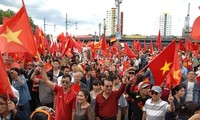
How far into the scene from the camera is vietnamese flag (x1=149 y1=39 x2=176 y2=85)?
5.04 meters

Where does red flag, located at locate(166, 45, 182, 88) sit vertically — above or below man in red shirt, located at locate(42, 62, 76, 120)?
above

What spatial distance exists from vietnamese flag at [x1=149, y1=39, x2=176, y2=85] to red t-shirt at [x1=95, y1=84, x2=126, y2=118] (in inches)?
22.9

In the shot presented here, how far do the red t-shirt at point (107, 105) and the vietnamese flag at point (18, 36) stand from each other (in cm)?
132

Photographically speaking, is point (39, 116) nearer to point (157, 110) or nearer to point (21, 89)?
point (157, 110)

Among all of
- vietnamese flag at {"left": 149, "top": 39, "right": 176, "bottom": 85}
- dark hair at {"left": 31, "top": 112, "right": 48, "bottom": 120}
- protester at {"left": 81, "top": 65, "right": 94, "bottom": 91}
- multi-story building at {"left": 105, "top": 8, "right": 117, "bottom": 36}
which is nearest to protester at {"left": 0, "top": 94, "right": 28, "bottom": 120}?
dark hair at {"left": 31, "top": 112, "right": 48, "bottom": 120}

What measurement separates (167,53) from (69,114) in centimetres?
192

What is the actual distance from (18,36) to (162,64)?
2.35m

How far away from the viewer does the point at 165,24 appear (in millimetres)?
123938

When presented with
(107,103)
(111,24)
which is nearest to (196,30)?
(107,103)

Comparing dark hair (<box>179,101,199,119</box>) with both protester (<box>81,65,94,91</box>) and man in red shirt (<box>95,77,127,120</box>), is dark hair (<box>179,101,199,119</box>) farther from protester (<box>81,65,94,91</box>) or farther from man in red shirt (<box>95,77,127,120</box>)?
protester (<box>81,65,94,91</box>)

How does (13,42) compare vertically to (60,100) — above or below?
above

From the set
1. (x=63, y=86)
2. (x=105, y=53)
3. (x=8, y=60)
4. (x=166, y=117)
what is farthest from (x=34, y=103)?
(x=105, y=53)

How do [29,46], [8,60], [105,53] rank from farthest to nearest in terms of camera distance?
[105,53]
[8,60]
[29,46]

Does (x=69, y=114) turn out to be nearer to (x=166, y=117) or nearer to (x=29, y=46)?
(x=29, y=46)
